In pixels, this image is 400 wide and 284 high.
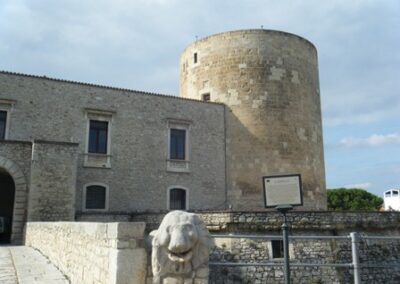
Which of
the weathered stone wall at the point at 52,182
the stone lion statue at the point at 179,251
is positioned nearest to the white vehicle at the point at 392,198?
the weathered stone wall at the point at 52,182

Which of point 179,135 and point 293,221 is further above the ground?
point 179,135

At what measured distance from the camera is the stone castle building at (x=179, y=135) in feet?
50.9

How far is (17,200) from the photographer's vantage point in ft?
48.2

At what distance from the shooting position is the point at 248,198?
69.0ft

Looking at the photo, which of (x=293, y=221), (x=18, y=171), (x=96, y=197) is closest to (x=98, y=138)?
(x=96, y=197)

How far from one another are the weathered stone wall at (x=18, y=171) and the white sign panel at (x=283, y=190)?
11.0 m

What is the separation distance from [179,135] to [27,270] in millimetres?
12981

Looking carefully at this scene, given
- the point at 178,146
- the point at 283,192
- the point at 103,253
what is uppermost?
the point at 178,146

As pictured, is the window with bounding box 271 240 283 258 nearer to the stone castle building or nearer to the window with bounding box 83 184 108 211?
the stone castle building

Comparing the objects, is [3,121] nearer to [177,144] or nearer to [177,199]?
[177,144]

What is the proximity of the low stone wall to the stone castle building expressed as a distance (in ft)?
24.0

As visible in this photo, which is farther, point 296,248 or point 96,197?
point 96,197

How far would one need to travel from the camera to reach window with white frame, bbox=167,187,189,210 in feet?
65.7

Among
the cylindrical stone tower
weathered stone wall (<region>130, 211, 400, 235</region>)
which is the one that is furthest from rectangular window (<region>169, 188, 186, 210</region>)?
weathered stone wall (<region>130, 211, 400, 235</region>)
